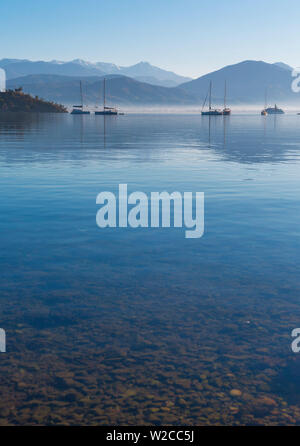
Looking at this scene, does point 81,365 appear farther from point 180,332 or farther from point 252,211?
point 252,211

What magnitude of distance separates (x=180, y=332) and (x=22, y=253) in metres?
6.06

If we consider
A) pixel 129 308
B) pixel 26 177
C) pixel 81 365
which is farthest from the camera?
pixel 26 177

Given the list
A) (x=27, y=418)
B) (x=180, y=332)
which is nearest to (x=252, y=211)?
(x=180, y=332)

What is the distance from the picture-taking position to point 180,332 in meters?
9.02

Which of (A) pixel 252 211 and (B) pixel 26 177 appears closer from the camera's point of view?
(A) pixel 252 211

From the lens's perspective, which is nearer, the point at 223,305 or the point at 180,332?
the point at 180,332

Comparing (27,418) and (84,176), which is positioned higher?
(84,176)

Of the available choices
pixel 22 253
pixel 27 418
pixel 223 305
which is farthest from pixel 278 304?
pixel 22 253

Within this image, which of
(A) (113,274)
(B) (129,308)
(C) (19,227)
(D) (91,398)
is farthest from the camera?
(C) (19,227)

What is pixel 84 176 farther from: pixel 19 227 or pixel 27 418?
pixel 27 418

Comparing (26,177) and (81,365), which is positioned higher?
(26,177)

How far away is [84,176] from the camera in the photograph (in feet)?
95.3

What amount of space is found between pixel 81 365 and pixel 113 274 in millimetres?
4201
